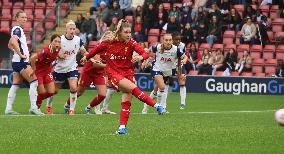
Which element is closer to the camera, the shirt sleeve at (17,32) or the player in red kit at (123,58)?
the player in red kit at (123,58)

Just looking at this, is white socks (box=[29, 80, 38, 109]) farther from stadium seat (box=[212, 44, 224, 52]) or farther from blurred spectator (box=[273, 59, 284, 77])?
stadium seat (box=[212, 44, 224, 52])

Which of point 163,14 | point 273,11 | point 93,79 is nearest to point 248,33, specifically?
point 273,11

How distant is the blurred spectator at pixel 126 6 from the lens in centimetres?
3841

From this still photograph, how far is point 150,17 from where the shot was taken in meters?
36.8

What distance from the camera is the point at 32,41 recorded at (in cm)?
3828

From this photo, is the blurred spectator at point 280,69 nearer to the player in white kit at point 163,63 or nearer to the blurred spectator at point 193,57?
the blurred spectator at point 193,57

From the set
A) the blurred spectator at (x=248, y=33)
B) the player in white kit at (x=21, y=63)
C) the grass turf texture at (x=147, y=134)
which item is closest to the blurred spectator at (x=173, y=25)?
the blurred spectator at (x=248, y=33)

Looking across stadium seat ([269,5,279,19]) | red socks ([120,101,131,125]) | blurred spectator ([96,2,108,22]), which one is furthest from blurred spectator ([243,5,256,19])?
red socks ([120,101,131,125])

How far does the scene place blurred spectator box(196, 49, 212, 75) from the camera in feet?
112

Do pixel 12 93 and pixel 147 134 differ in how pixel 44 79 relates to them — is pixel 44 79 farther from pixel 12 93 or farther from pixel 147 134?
pixel 147 134

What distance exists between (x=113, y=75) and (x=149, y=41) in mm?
21616

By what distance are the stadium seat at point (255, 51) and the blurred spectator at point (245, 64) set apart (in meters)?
0.79

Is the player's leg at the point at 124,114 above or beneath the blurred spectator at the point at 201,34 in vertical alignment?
above

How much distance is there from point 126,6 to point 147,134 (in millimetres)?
24261
